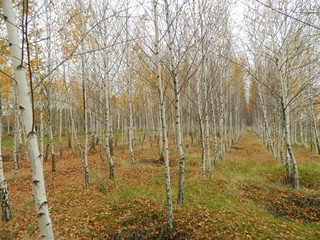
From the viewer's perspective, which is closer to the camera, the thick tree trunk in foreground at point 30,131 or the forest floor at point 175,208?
the thick tree trunk in foreground at point 30,131

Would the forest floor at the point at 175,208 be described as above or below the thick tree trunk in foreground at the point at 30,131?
below

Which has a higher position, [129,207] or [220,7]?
[220,7]

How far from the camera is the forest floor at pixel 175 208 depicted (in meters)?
3.88

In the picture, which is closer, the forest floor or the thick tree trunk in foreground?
the thick tree trunk in foreground

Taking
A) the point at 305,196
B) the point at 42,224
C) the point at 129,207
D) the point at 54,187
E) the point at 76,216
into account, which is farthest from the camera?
the point at 54,187

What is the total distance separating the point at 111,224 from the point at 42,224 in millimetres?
2841

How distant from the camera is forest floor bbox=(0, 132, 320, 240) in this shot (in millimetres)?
3875

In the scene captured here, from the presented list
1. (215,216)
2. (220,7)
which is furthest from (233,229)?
(220,7)

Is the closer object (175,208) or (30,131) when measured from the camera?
(30,131)

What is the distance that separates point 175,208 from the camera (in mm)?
4707

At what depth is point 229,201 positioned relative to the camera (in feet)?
17.2

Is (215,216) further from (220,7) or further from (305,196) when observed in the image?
(220,7)

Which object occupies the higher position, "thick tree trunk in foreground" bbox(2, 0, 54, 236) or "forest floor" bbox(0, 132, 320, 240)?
"thick tree trunk in foreground" bbox(2, 0, 54, 236)

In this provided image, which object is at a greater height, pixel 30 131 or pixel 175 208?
pixel 30 131
